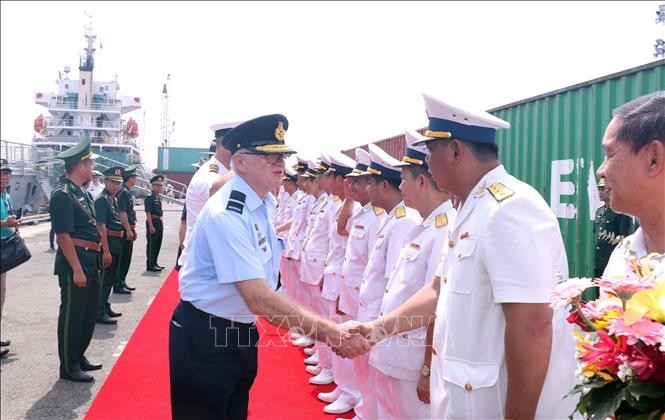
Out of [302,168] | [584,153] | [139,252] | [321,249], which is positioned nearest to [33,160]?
[139,252]

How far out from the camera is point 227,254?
229 centimetres

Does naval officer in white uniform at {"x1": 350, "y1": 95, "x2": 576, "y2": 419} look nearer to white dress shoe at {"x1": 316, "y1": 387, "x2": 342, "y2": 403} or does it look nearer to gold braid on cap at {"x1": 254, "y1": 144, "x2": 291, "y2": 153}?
gold braid on cap at {"x1": 254, "y1": 144, "x2": 291, "y2": 153}

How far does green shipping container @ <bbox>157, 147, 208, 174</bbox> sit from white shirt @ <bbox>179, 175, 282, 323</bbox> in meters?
49.3

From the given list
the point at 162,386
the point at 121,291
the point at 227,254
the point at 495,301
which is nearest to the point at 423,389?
the point at 495,301

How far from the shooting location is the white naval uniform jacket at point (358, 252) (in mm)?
4055

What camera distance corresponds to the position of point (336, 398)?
436 centimetres

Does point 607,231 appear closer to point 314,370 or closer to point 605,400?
point 314,370

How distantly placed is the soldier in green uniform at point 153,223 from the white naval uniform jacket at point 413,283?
900 cm

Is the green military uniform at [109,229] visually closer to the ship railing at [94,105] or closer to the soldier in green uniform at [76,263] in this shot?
the soldier in green uniform at [76,263]

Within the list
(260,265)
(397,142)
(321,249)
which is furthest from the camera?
(397,142)

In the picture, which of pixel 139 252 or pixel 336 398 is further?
pixel 139 252

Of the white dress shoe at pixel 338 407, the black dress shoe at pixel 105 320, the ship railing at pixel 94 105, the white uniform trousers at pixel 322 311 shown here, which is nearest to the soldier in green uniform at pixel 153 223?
the black dress shoe at pixel 105 320

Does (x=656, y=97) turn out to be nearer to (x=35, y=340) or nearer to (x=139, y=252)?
(x=35, y=340)

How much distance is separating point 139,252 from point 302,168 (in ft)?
28.7
